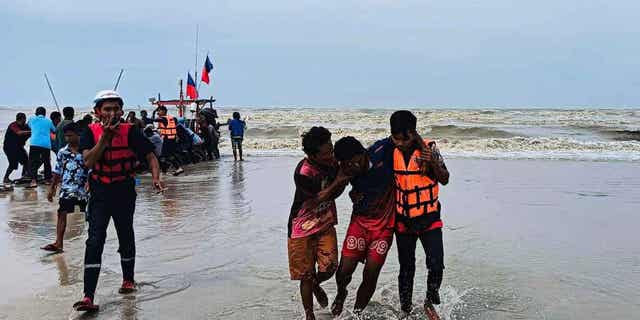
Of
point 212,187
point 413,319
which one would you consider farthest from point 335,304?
point 212,187

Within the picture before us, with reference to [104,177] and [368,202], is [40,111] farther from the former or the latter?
[368,202]

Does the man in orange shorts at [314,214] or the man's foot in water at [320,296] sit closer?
the man in orange shorts at [314,214]

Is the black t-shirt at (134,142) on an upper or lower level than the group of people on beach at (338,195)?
upper

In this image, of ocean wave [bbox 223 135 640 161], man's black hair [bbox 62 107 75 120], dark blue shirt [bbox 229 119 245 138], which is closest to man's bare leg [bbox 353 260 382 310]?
man's black hair [bbox 62 107 75 120]

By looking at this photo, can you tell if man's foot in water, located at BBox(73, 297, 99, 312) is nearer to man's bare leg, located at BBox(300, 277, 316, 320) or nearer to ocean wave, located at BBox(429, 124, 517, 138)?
man's bare leg, located at BBox(300, 277, 316, 320)

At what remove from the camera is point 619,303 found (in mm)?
5555

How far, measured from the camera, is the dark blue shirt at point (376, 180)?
4961 millimetres

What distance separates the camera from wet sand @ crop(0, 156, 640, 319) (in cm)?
550

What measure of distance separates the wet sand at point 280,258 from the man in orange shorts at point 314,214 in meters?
0.55

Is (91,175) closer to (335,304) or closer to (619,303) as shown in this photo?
(335,304)

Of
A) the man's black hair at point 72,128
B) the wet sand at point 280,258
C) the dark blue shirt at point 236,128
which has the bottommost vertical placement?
the wet sand at point 280,258

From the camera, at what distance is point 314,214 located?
4922mm

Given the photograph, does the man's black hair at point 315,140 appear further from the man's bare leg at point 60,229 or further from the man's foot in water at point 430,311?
the man's bare leg at point 60,229

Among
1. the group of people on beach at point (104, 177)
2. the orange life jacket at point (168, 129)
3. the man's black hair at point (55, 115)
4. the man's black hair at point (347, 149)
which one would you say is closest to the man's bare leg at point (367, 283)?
the man's black hair at point (347, 149)
